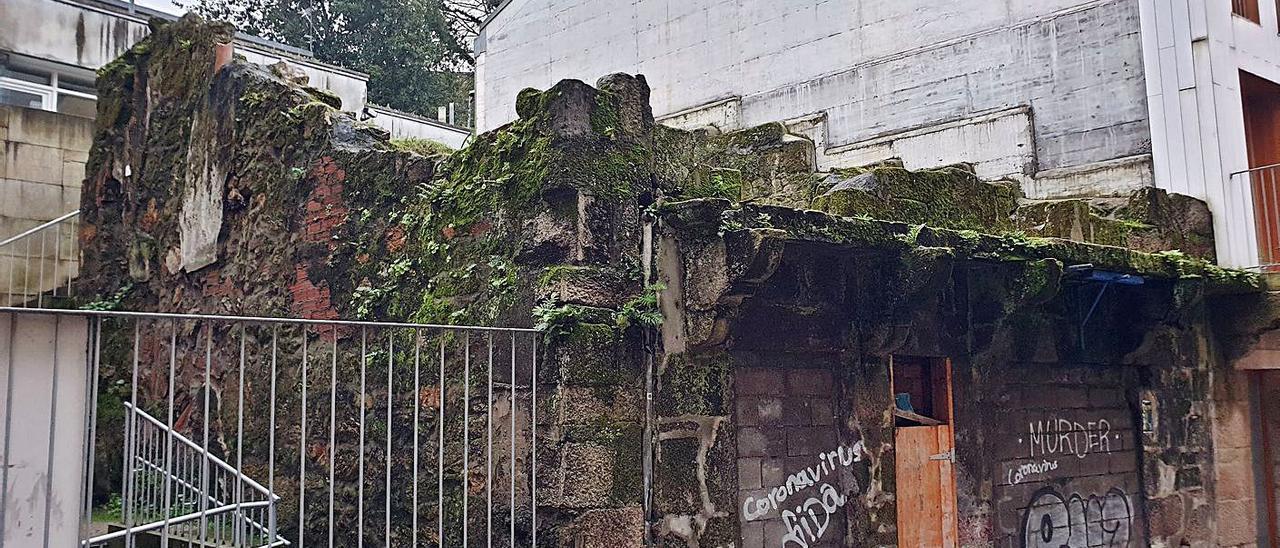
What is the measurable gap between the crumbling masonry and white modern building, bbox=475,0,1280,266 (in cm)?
90

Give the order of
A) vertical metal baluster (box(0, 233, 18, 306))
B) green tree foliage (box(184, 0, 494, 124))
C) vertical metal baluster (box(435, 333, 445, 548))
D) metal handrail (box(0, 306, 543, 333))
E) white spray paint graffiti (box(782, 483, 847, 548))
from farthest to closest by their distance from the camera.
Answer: green tree foliage (box(184, 0, 494, 124))
vertical metal baluster (box(0, 233, 18, 306))
white spray paint graffiti (box(782, 483, 847, 548))
vertical metal baluster (box(435, 333, 445, 548))
metal handrail (box(0, 306, 543, 333))

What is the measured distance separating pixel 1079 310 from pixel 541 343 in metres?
5.25

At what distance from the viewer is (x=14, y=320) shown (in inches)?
141

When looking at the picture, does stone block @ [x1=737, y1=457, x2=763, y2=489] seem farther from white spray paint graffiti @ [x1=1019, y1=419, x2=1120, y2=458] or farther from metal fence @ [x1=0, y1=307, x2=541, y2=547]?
white spray paint graffiti @ [x1=1019, y1=419, x2=1120, y2=458]

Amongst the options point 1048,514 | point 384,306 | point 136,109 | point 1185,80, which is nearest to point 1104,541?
point 1048,514

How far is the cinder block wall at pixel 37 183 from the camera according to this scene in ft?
37.0

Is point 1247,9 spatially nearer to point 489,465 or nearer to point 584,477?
point 584,477

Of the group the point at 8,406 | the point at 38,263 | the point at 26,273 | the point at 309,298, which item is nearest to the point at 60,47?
the point at 38,263

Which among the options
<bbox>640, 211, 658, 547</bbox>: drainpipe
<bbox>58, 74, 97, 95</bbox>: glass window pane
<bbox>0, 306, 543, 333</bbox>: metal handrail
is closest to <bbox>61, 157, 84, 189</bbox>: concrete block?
<bbox>58, 74, 97, 95</bbox>: glass window pane

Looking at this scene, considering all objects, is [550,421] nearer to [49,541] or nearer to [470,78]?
[49,541]

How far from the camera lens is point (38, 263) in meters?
11.4

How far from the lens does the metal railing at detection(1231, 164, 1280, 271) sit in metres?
9.78

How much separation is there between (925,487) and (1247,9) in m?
7.06

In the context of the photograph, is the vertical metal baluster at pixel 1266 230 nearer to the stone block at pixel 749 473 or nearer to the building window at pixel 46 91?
the stone block at pixel 749 473
